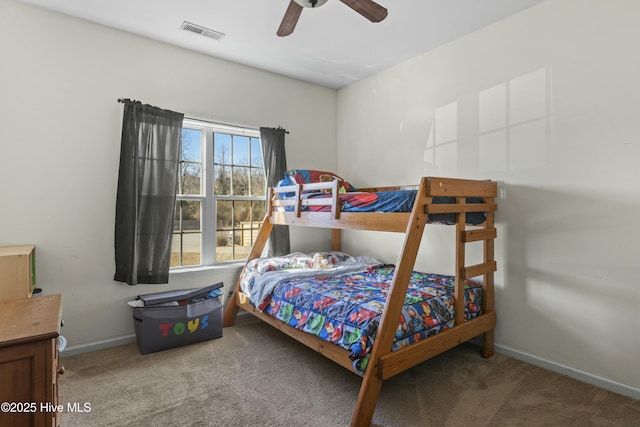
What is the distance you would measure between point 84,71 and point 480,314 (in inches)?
142

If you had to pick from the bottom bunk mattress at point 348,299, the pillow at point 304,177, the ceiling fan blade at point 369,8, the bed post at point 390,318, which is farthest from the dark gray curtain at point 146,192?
the bed post at point 390,318

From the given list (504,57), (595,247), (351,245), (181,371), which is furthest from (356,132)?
(181,371)

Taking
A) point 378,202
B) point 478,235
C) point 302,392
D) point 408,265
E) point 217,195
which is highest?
point 217,195

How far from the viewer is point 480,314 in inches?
100

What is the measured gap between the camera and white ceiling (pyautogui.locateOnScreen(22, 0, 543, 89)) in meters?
2.46

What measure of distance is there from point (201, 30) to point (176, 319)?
2.39 m

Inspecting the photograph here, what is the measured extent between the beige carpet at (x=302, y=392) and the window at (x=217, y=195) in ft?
3.47

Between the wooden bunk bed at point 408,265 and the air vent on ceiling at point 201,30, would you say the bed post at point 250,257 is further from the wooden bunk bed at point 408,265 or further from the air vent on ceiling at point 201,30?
the air vent on ceiling at point 201,30

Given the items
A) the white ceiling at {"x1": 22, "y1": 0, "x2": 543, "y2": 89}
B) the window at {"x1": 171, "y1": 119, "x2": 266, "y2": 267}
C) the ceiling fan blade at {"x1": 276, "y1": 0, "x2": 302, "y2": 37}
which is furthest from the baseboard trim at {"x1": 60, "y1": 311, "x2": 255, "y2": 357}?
the ceiling fan blade at {"x1": 276, "y1": 0, "x2": 302, "y2": 37}

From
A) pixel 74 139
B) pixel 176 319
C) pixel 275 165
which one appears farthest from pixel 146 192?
pixel 275 165

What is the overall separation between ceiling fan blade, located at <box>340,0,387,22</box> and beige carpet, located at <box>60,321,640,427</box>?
227cm

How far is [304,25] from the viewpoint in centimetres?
272

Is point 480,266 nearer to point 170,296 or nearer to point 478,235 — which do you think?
point 478,235

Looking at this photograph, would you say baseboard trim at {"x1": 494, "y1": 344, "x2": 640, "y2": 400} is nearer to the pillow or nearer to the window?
the pillow
